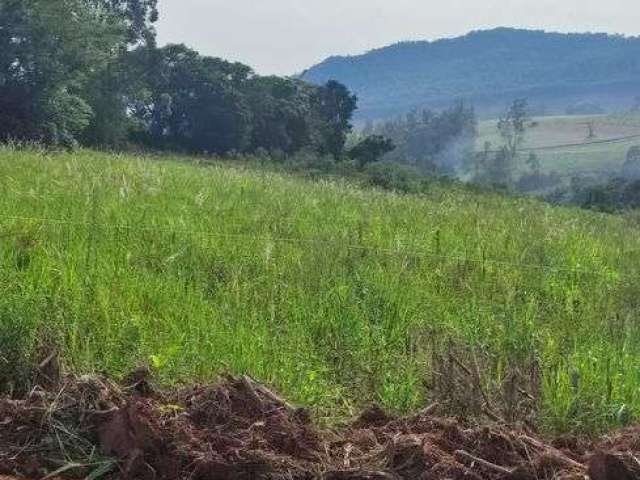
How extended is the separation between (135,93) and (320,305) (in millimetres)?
37476

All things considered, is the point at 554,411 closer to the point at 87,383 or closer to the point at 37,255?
the point at 87,383

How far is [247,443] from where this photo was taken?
3.11m

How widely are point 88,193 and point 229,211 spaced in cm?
124

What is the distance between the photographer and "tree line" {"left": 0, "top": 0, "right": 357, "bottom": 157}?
27906 mm

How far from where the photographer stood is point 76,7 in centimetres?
3042

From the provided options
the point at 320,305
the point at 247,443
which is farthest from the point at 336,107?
the point at 247,443

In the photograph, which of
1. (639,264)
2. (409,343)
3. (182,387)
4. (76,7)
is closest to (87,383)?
(182,387)

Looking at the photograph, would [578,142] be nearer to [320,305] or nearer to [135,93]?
[135,93]

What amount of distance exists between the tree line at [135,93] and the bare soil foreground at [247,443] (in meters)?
25.3

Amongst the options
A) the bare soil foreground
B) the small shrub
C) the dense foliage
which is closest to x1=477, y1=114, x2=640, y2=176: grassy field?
the dense foliage

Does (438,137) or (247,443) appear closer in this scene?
(247,443)

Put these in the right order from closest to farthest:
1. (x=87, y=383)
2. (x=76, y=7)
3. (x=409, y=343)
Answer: (x=87, y=383), (x=409, y=343), (x=76, y=7)

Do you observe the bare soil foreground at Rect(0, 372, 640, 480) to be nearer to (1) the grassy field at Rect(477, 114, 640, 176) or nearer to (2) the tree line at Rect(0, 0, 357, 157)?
(2) the tree line at Rect(0, 0, 357, 157)

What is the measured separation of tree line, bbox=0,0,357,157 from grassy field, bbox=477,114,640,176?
50.7 metres
